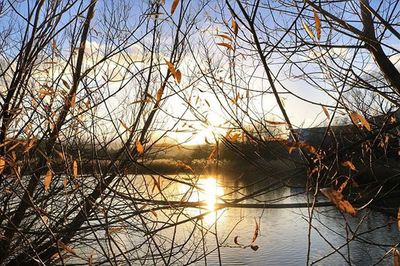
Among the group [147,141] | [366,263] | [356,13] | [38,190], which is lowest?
[366,263]

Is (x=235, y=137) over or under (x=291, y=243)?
over

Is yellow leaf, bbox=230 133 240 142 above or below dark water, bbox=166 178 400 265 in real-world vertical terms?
above

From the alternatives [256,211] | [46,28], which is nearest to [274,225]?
[256,211]

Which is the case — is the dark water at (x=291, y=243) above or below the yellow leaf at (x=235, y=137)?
A: below

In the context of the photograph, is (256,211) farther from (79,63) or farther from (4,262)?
(79,63)

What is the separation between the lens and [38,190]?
215 inches

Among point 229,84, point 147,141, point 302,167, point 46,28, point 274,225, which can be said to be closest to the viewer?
point 302,167

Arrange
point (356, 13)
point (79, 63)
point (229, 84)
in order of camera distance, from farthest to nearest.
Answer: point (79, 63) → point (356, 13) → point (229, 84)

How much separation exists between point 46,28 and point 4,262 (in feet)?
11.4

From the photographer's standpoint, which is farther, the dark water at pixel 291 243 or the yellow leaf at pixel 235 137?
the dark water at pixel 291 243

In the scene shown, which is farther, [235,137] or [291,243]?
[291,243]

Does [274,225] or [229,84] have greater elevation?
[229,84]

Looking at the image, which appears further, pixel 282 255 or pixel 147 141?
pixel 282 255

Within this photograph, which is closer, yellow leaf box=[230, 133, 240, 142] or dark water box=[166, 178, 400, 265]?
yellow leaf box=[230, 133, 240, 142]
